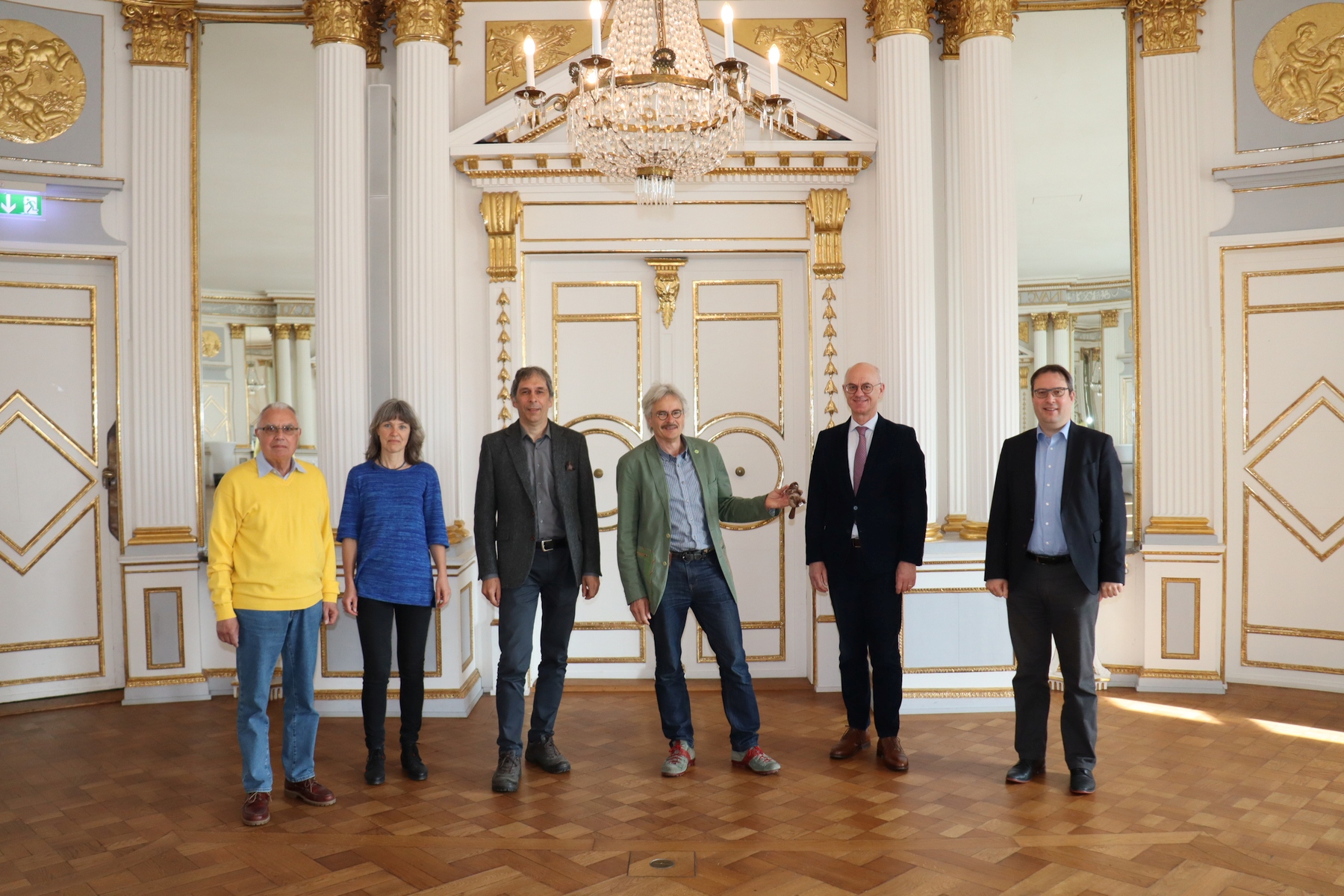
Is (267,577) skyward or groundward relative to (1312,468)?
groundward

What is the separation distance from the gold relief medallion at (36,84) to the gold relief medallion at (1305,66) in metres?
6.08

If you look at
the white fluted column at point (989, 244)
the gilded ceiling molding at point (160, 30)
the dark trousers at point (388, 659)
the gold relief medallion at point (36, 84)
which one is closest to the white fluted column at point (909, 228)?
the white fluted column at point (989, 244)

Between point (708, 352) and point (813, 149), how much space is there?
118 cm

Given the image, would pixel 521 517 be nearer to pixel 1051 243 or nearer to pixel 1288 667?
pixel 1288 667

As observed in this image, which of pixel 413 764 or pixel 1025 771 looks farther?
pixel 413 764

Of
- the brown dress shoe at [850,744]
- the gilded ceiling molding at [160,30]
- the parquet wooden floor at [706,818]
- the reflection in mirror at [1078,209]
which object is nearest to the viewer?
the parquet wooden floor at [706,818]

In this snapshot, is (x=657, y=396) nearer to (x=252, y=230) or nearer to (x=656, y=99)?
(x=656, y=99)

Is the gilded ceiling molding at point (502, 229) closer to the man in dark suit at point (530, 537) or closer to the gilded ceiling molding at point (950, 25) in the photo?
the man in dark suit at point (530, 537)

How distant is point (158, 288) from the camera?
517 centimetres

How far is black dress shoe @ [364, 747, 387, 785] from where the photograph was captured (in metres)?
3.76

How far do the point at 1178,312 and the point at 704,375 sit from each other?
97.6 inches

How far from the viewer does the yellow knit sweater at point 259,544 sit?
3.28 meters

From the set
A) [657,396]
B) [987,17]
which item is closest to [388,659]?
[657,396]

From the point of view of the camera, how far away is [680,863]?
3.01 m
